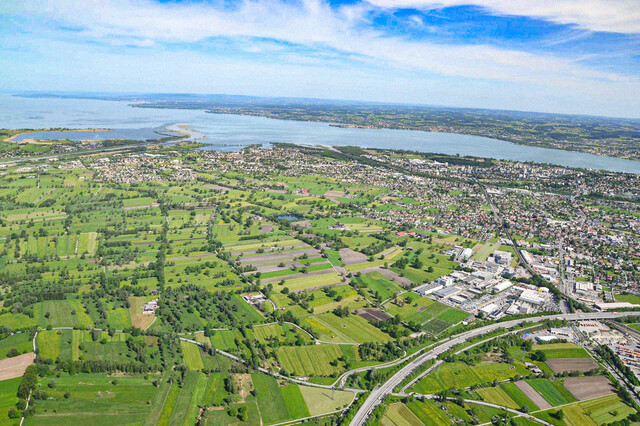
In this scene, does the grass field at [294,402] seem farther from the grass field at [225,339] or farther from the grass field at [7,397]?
the grass field at [7,397]

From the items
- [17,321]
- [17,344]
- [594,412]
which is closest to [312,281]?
[17,344]

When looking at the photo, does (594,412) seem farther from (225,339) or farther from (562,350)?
(225,339)

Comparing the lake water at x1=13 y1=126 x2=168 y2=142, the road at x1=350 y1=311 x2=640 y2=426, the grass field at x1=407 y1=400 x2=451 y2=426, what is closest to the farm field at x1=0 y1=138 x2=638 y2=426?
the grass field at x1=407 y1=400 x2=451 y2=426

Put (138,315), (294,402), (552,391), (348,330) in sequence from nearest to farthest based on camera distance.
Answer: (294,402), (552,391), (348,330), (138,315)

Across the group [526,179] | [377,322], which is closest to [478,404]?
[377,322]

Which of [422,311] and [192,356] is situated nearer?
[192,356]

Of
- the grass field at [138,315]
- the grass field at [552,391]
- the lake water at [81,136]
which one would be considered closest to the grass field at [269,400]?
the grass field at [138,315]
